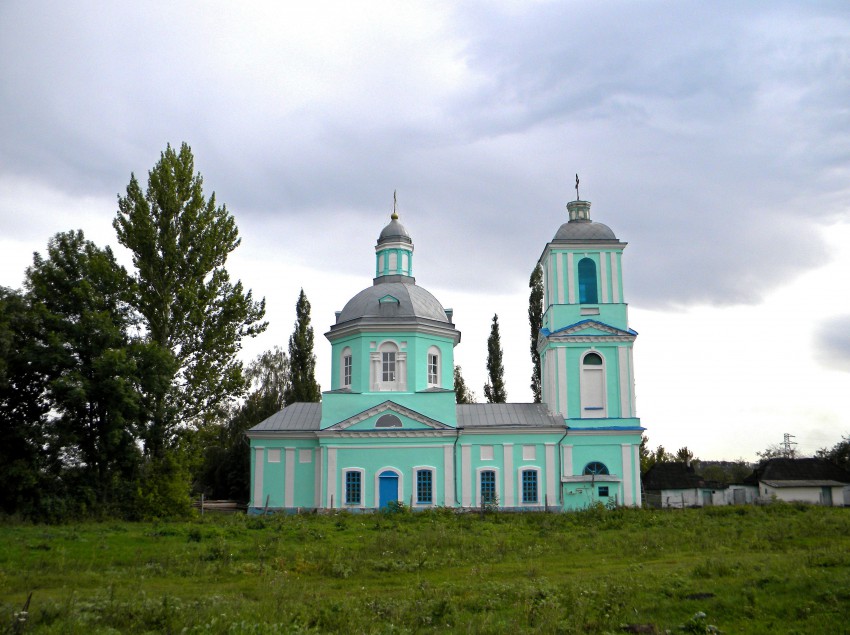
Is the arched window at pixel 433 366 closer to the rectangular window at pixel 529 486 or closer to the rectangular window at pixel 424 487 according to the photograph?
the rectangular window at pixel 424 487

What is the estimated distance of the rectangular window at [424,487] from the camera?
1235 inches

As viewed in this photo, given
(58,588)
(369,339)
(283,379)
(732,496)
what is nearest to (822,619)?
(58,588)

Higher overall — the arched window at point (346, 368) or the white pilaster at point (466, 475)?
the arched window at point (346, 368)

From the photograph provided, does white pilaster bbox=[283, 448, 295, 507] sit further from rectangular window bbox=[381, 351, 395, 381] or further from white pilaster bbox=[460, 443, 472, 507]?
white pilaster bbox=[460, 443, 472, 507]

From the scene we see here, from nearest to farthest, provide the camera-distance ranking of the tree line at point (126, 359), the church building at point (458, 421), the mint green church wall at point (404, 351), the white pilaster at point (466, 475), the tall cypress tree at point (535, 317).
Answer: the tree line at point (126, 359), the church building at point (458, 421), the white pilaster at point (466, 475), the mint green church wall at point (404, 351), the tall cypress tree at point (535, 317)

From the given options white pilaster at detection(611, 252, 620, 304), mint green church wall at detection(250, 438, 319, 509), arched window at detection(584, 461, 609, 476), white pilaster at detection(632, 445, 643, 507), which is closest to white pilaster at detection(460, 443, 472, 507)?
arched window at detection(584, 461, 609, 476)

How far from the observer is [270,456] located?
3247 cm

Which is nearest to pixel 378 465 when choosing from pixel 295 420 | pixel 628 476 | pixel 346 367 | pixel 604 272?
pixel 295 420

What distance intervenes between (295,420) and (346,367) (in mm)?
3085

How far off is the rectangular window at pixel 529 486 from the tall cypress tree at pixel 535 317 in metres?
9.94

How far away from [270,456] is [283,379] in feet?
53.0

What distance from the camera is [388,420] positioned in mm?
31609

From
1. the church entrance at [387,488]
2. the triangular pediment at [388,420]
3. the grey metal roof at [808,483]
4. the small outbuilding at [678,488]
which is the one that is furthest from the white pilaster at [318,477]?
the grey metal roof at [808,483]

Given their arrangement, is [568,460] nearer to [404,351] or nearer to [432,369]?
[432,369]
